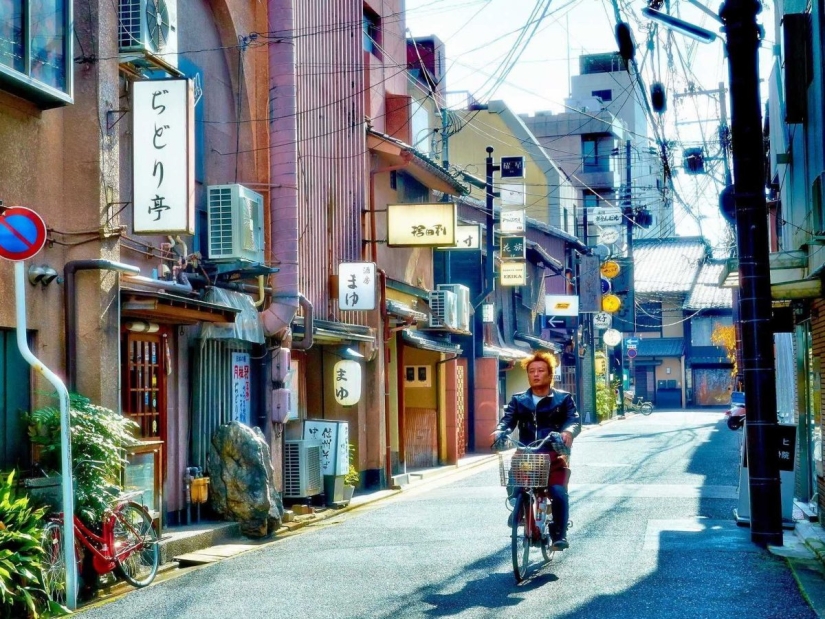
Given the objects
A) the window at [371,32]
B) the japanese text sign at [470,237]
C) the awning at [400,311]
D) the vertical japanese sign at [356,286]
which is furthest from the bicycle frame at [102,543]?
the japanese text sign at [470,237]

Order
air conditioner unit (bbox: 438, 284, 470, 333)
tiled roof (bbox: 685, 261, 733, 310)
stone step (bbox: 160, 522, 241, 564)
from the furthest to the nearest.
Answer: tiled roof (bbox: 685, 261, 733, 310), air conditioner unit (bbox: 438, 284, 470, 333), stone step (bbox: 160, 522, 241, 564)

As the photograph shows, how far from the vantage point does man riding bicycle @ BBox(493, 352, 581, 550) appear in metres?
Result: 11.3

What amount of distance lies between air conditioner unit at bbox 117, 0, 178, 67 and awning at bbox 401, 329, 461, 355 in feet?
48.0

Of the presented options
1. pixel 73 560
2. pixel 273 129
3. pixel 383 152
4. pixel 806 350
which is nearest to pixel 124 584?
pixel 73 560

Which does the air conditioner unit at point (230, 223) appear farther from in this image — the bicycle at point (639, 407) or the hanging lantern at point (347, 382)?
the bicycle at point (639, 407)

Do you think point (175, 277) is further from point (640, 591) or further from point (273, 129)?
point (640, 591)

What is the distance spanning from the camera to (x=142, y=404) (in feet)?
48.9

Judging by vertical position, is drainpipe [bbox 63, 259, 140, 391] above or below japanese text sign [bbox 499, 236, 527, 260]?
below

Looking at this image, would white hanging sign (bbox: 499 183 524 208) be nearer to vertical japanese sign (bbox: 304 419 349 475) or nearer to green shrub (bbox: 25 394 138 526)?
vertical japanese sign (bbox: 304 419 349 475)

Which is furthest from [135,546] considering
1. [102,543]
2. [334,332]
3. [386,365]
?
[386,365]

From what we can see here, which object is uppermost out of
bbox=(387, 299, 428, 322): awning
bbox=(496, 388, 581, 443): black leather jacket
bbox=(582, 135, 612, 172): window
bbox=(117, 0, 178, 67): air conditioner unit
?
bbox=(582, 135, 612, 172): window

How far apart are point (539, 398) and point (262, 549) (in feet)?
16.1

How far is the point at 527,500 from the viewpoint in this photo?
10.9m

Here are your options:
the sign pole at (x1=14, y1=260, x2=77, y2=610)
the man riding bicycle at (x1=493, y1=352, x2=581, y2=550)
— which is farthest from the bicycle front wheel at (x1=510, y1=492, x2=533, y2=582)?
the sign pole at (x1=14, y1=260, x2=77, y2=610)
